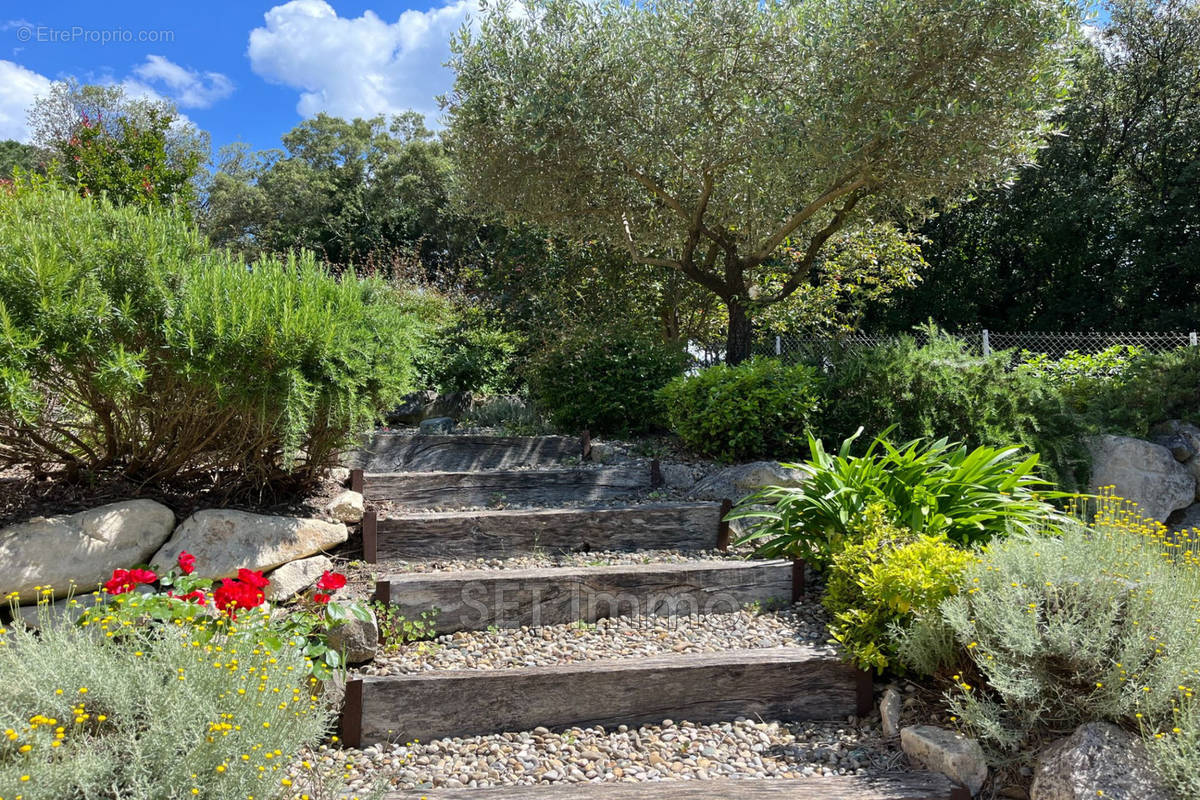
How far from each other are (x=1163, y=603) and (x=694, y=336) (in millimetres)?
7911

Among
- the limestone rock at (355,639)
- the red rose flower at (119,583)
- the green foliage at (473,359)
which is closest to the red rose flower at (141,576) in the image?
the red rose flower at (119,583)

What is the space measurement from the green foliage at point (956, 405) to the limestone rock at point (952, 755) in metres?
2.67

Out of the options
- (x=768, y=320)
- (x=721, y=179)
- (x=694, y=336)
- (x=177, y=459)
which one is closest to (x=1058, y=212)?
(x=768, y=320)

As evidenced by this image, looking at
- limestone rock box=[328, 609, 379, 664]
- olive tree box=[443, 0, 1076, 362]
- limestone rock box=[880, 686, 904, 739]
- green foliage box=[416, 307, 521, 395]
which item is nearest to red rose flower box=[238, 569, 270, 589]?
limestone rock box=[328, 609, 379, 664]

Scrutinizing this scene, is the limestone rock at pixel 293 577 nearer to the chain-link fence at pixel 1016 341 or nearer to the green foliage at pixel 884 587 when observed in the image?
the green foliage at pixel 884 587

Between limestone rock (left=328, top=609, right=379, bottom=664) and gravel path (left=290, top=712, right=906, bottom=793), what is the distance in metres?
0.41

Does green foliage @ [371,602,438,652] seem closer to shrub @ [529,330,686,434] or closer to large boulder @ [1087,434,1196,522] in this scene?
shrub @ [529,330,686,434]

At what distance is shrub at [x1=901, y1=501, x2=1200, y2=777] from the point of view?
2.42 meters

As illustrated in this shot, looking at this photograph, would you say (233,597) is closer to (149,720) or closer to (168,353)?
(149,720)

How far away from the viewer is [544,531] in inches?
165

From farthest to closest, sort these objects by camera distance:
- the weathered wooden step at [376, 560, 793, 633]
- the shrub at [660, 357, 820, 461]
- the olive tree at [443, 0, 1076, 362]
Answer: the olive tree at [443, 0, 1076, 362], the shrub at [660, 357, 820, 461], the weathered wooden step at [376, 560, 793, 633]

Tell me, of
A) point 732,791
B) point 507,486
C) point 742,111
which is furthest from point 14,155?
point 732,791

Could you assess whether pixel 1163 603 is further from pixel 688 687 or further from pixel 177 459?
pixel 177 459

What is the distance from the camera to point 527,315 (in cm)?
923
